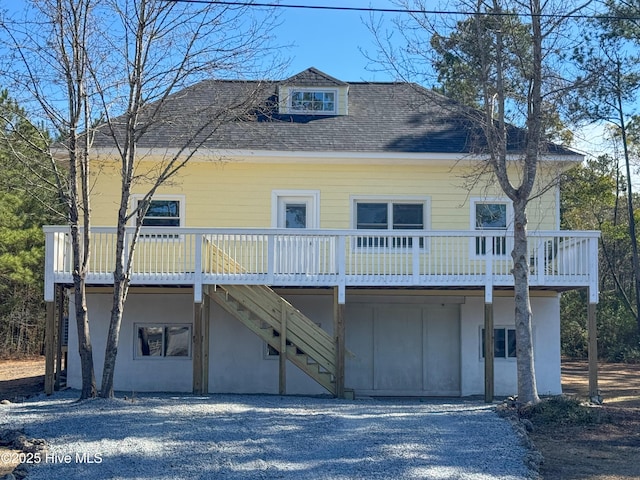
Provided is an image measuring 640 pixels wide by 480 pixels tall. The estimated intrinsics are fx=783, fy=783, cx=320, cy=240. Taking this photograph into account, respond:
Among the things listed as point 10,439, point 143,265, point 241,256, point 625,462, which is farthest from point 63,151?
point 625,462

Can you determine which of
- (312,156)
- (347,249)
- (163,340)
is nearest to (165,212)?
(163,340)

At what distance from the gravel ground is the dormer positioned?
858 cm

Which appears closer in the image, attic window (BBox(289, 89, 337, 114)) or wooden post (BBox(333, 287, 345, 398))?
wooden post (BBox(333, 287, 345, 398))

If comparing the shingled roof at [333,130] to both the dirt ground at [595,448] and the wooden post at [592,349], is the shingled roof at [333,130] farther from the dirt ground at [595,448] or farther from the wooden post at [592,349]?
the dirt ground at [595,448]

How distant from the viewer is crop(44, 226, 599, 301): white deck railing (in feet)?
50.4

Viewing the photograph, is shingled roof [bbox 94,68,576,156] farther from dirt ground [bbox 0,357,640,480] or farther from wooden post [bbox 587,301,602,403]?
dirt ground [bbox 0,357,640,480]

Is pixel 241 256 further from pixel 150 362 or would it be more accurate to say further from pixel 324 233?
pixel 150 362

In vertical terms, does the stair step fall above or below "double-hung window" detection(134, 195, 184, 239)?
below

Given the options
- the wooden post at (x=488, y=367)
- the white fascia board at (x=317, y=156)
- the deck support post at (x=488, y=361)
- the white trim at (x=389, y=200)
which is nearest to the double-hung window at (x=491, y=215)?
the white trim at (x=389, y=200)

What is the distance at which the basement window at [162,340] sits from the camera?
17594mm

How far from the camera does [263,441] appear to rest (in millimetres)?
10125

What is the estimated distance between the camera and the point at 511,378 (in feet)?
58.5

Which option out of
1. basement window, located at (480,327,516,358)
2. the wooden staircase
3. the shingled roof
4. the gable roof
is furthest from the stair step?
the gable roof

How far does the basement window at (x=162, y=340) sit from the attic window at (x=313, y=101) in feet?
19.6
